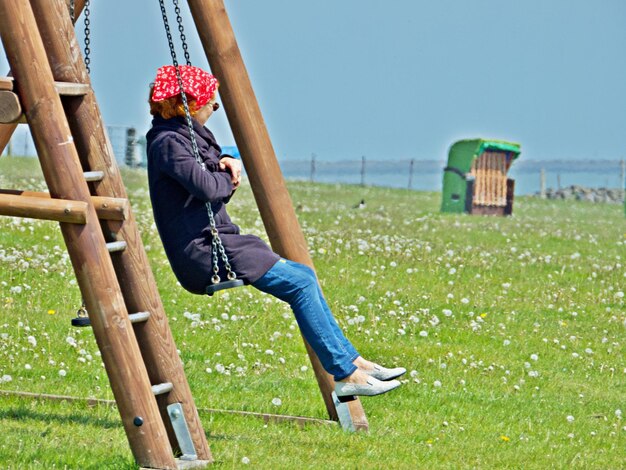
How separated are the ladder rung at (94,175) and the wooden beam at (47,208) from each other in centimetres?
31

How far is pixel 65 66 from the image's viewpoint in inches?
263

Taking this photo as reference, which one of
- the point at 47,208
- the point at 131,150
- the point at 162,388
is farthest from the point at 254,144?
the point at 131,150

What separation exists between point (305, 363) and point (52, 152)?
16.6 feet

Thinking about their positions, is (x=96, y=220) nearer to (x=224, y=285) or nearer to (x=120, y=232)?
(x=120, y=232)

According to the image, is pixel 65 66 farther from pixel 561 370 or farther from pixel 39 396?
pixel 561 370

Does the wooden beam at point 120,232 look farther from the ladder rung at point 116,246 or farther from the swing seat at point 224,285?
the swing seat at point 224,285

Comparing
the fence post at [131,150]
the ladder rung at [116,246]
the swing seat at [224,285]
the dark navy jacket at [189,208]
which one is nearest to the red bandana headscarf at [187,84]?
the dark navy jacket at [189,208]

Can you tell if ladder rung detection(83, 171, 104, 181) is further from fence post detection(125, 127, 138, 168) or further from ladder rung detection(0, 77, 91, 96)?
fence post detection(125, 127, 138, 168)

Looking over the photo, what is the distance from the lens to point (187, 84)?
7473 mm

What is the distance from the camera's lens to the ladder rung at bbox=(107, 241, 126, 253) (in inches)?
264

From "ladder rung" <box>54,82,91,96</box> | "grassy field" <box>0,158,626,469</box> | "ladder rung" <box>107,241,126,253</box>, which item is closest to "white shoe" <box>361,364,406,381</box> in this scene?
"grassy field" <box>0,158,626,469</box>

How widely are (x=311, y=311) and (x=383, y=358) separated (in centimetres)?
372

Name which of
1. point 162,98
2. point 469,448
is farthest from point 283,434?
point 162,98

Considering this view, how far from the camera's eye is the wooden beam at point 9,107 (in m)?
6.38
